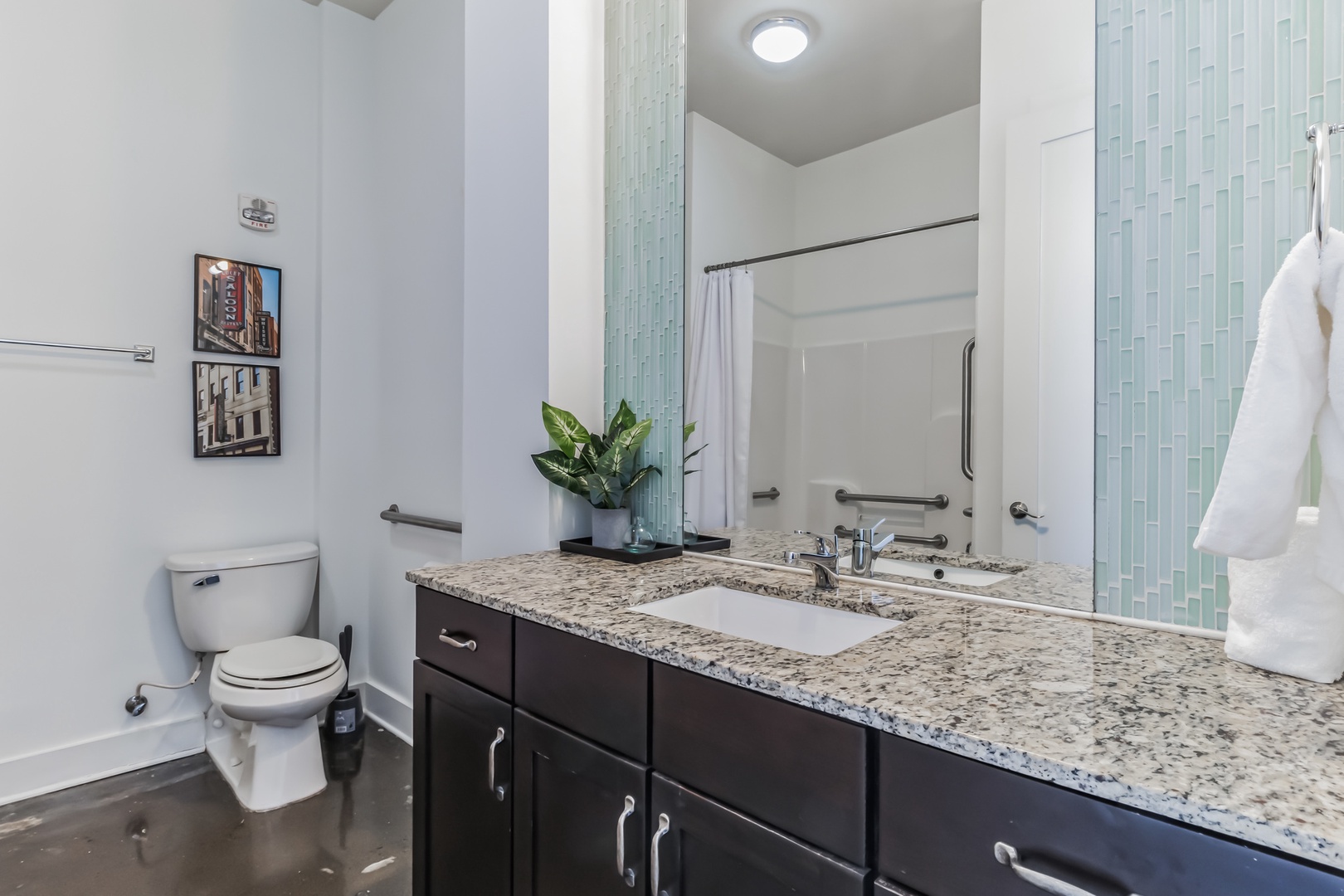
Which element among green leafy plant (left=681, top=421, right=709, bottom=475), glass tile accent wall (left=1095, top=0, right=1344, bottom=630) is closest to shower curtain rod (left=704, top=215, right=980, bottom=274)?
glass tile accent wall (left=1095, top=0, right=1344, bottom=630)

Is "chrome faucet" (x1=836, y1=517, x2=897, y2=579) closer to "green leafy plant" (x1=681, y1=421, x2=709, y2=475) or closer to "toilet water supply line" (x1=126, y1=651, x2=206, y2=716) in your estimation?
"green leafy plant" (x1=681, y1=421, x2=709, y2=475)

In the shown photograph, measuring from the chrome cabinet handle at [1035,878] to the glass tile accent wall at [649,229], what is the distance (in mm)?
1076

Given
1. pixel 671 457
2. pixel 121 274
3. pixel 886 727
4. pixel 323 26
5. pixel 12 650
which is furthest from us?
pixel 323 26

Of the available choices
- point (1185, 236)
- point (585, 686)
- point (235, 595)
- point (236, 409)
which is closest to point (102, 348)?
point (236, 409)

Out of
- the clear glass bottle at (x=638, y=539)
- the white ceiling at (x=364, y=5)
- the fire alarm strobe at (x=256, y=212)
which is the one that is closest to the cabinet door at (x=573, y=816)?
the clear glass bottle at (x=638, y=539)

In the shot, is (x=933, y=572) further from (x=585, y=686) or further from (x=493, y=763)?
(x=493, y=763)

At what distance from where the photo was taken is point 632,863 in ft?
3.19

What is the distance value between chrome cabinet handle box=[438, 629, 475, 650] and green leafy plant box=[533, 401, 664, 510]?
16.5 inches

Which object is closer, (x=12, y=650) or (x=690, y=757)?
(x=690, y=757)

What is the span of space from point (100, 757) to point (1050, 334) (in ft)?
9.45

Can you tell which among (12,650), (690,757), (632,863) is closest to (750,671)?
(690,757)

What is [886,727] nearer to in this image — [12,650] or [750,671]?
[750,671]

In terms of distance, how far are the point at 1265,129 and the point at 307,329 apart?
276cm

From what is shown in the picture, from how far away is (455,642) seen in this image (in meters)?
1.33
